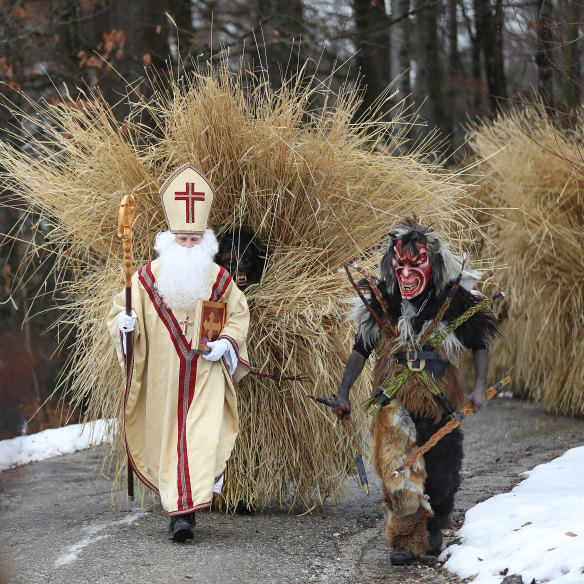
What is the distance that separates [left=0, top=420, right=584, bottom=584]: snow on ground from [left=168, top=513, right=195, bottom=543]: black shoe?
440mm

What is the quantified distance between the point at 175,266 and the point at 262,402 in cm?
88

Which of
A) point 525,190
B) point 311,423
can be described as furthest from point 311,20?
point 311,423

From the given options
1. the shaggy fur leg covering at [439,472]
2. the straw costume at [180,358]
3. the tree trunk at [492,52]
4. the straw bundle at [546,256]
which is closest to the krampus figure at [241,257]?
the straw costume at [180,358]

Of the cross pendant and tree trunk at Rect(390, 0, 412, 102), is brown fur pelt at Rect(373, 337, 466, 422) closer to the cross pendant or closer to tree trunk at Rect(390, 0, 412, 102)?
the cross pendant

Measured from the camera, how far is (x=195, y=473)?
4.44 metres

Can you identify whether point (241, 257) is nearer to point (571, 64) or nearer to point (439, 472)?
point (439, 472)

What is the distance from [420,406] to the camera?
13.5 feet

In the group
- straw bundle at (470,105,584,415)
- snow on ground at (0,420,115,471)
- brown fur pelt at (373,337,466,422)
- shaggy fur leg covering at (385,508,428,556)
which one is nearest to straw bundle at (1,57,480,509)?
brown fur pelt at (373,337,466,422)

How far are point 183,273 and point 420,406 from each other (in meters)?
1.33

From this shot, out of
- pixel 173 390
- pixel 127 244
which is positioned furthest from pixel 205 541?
pixel 127 244

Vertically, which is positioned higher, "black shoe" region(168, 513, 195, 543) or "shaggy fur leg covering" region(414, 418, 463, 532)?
"shaggy fur leg covering" region(414, 418, 463, 532)

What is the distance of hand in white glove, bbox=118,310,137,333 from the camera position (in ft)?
14.6

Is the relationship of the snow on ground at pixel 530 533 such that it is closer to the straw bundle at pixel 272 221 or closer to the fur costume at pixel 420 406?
the fur costume at pixel 420 406

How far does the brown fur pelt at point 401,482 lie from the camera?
159 inches
